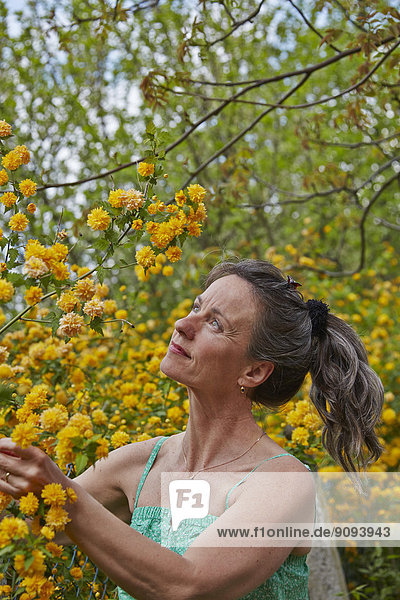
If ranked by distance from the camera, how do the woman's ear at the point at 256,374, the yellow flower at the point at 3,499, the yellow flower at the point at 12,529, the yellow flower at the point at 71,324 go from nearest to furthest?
the yellow flower at the point at 12,529, the yellow flower at the point at 3,499, the yellow flower at the point at 71,324, the woman's ear at the point at 256,374

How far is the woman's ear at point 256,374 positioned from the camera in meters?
1.93

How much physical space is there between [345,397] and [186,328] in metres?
0.55

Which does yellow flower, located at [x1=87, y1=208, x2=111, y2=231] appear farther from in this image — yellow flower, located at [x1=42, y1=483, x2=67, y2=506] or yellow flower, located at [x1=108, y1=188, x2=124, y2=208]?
yellow flower, located at [x1=42, y1=483, x2=67, y2=506]

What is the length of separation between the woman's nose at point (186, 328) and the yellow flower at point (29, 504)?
76 cm

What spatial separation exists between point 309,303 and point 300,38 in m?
5.23

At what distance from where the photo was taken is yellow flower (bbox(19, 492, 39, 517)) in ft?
3.91

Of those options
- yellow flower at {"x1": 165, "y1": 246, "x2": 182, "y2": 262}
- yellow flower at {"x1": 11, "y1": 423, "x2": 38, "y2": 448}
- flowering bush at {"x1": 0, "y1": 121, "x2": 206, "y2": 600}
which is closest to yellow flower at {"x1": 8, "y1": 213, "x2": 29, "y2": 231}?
flowering bush at {"x1": 0, "y1": 121, "x2": 206, "y2": 600}

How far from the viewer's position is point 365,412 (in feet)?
6.82

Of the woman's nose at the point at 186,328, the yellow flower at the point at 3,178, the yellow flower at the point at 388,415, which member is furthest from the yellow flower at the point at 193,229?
the yellow flower at the point at 388,415

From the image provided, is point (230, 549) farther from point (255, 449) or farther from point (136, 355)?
point (136, 355)

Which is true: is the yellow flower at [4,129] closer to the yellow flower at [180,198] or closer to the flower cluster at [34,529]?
the yellow flower at [180,198]

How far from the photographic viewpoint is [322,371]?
208 centimetres

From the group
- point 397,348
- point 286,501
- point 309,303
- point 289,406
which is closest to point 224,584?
point 286,501

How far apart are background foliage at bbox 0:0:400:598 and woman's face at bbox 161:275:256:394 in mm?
639
